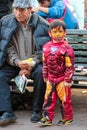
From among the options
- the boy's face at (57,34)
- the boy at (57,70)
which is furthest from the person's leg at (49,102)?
the boy's face at (57,34)

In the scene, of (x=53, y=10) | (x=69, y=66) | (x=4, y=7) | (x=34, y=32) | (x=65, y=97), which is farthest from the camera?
(x=4, y=7)

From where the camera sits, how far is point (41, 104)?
19.8ft

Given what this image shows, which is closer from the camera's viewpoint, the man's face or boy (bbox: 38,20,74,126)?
boy (bbox: 38,20,74,126)

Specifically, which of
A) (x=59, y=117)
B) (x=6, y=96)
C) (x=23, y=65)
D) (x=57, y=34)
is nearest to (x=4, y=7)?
(x=23, y=65)

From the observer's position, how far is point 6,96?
599 centimetres

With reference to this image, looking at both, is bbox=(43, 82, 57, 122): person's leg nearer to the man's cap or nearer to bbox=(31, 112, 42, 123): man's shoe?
bbox=(31, 112, 42, 123): man's shoe

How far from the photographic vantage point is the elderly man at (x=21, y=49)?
5.97 meters

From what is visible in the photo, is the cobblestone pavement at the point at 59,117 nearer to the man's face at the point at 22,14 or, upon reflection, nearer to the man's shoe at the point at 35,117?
the man's shoe at the point at 35,117

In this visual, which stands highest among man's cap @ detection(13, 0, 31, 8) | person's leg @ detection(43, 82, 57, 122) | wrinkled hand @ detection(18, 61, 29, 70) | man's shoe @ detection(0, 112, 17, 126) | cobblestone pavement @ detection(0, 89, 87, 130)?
man's cap @ detection(13, 0, 31, 8)

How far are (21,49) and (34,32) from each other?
0.28 m

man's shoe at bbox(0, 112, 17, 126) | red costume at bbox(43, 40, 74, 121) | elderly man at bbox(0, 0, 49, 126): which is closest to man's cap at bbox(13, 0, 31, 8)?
elderly man at bbox(0, 0, 49, 126)

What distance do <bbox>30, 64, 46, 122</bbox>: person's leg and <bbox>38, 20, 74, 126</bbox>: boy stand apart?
7.3 inches

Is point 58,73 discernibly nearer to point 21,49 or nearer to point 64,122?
point 64,122

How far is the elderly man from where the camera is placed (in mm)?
Answer: 5973
